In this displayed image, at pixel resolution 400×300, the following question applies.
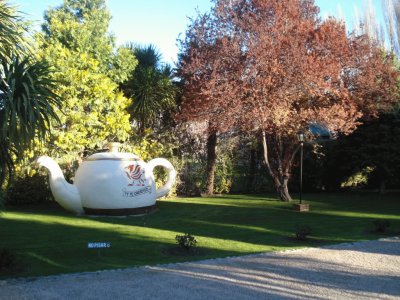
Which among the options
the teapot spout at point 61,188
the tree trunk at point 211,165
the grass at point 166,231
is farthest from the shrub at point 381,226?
the tree trunk at point 211,165

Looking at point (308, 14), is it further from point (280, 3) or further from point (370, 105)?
point (370, 105)

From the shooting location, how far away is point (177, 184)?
1911 centimetres

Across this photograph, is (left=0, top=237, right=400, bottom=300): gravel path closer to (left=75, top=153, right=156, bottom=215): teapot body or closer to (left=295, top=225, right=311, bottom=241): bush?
(left=295, top=225, right=311, bottom=241): bush

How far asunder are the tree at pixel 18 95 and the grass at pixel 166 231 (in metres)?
1.89

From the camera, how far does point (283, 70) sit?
46.9ft

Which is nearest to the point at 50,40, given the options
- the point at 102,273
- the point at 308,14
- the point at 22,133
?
the point at 308,14

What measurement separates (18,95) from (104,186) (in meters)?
5.96

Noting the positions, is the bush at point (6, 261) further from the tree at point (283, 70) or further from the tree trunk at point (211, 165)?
the tree trunk at point (211, 165)

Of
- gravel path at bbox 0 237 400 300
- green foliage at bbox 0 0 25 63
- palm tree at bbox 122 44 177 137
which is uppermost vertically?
palm tree at bbox 122 44 177 137

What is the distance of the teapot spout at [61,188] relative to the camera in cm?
1217

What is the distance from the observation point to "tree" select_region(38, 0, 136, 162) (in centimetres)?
1443

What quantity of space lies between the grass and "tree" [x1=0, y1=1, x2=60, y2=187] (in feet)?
6.19

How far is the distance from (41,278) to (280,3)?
11701mm

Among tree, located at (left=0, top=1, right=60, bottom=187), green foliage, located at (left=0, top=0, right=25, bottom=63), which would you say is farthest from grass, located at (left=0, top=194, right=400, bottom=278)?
green foliage, located at (left=0, top=0, right=25, bottom=63)
